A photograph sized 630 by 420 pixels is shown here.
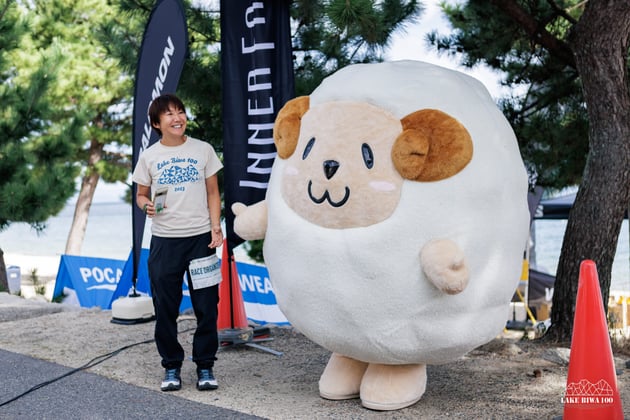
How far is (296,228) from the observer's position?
4062 mm

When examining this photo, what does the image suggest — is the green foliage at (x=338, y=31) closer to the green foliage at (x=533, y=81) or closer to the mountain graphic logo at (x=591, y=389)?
the green foliage at (x=533, y=81)

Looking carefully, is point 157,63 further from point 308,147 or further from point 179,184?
point 308,147

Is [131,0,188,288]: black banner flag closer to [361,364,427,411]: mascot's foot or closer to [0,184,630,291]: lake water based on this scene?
[361,364,427,411]: mascot's foot

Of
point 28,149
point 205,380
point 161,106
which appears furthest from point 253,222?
point 28,149

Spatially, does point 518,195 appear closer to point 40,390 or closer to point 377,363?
point 377,363

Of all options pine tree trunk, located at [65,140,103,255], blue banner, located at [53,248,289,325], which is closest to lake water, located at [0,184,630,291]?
pine tree trunk, located at [65,140,103,255]

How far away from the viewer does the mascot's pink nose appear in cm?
394

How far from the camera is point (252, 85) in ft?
19.5

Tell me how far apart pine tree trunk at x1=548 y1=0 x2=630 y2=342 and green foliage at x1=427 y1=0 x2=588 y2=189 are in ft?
5.21

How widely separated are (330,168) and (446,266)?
0.80 m

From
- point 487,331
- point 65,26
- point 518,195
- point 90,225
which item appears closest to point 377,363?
point 487,331

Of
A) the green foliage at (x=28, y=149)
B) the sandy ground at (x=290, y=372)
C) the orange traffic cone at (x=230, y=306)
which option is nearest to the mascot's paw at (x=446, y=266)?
the sandy ground at (x=290, y=372)

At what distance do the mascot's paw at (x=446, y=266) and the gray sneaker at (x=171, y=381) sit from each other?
1942 mm

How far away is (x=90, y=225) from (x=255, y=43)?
210ft
